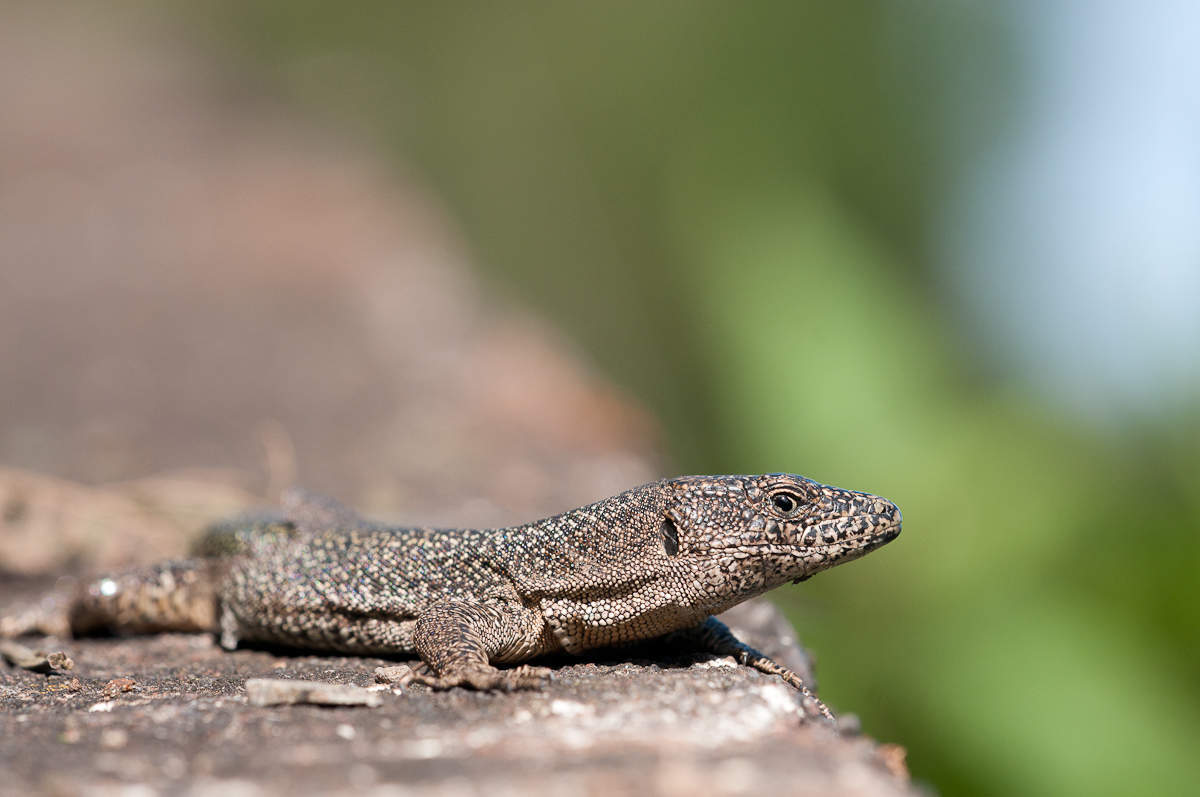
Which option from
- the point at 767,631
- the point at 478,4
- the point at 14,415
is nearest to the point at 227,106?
the point at 478,4

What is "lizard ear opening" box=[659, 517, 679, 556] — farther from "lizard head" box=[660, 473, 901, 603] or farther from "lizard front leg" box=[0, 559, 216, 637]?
"lizard front leg" box=[0, 559, 216, 637]

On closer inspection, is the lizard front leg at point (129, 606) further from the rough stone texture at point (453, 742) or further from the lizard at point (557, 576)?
the rough stone texture at point (453, 742)

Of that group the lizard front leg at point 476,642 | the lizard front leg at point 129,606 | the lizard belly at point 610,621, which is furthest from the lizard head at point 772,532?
the lizard front leg at point 129,606

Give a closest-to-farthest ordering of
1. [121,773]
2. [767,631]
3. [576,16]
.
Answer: [121,773]
[767,631]
[576,16]

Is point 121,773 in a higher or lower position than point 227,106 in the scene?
lower

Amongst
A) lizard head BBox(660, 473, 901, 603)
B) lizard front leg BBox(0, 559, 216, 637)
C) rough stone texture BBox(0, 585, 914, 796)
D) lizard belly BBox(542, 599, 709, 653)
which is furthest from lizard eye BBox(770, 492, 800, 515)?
lizard front leg BBox(0, 559, 216, 637)

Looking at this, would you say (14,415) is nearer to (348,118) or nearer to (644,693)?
(644,693)

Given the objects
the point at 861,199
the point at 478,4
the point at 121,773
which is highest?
the point at 478,4
